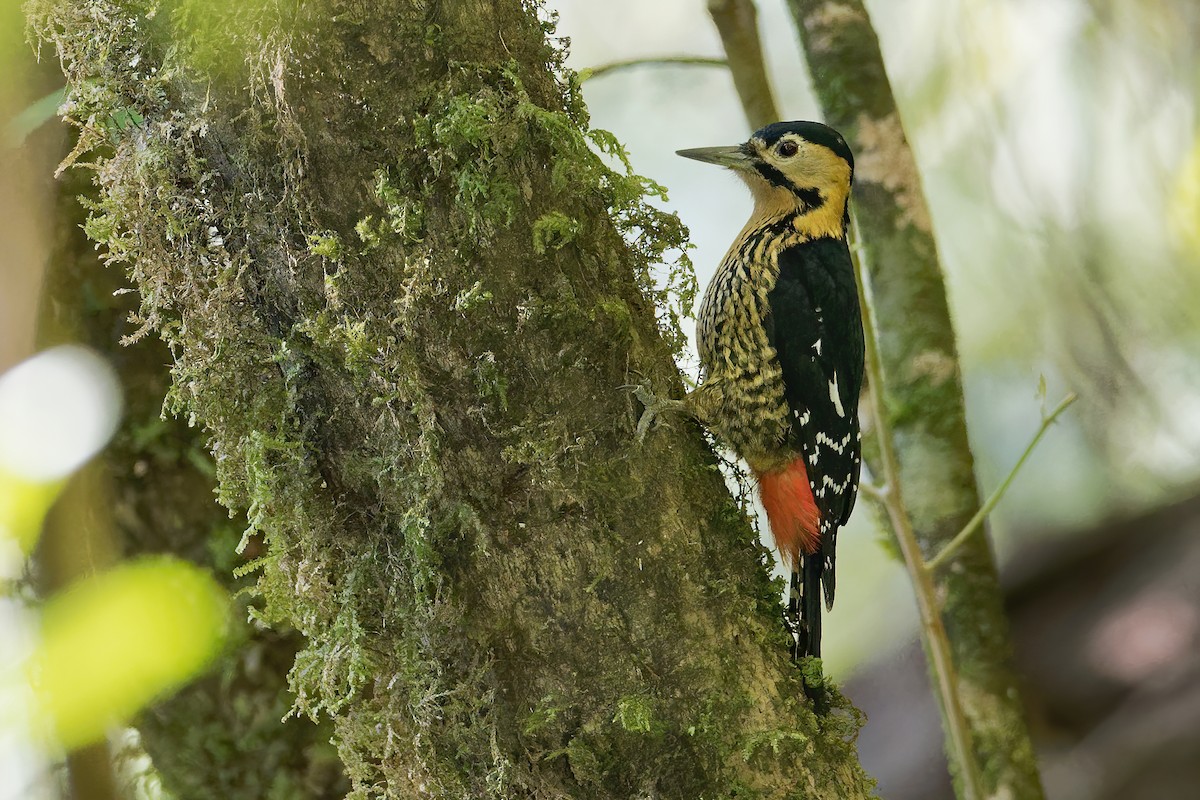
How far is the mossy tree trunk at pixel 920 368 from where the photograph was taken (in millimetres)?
2336

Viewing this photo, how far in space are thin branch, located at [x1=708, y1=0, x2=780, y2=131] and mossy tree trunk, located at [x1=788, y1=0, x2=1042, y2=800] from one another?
0.16 meters

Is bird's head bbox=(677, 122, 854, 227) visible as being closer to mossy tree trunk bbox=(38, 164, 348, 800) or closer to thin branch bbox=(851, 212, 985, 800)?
thin branch bbox=(851, 212, 985, 800)

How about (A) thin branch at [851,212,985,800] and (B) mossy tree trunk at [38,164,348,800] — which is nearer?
(B) mossy tree trunk at [38,164,348,800]

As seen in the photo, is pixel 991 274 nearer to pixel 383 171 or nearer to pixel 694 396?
pixel 694 396

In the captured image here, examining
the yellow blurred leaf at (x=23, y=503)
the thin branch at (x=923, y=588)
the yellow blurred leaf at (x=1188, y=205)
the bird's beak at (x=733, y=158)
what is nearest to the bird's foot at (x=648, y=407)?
the thin branch at (x=923, y=588)

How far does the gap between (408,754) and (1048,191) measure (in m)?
3.09

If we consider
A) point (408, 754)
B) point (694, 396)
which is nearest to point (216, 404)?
point (408, 754)

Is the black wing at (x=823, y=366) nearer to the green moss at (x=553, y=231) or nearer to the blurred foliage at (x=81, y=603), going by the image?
the green moss at (x=553, y=231)

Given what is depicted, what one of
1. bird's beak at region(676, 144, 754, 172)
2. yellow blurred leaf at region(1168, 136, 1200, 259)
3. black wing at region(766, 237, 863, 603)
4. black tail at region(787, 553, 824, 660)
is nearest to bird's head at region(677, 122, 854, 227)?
bird's beak at region(676, 144, 754, 172)

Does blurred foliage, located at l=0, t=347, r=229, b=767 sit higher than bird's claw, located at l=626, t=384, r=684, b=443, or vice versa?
blurred foliage, located at l=0, t=347, r=229, b=767

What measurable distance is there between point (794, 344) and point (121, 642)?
1.38 meters

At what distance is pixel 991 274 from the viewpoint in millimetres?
3471

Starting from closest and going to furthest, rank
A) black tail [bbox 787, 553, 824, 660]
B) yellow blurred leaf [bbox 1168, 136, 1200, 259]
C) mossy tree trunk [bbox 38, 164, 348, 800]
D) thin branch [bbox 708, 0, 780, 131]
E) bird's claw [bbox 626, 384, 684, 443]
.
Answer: bird's claw [bbox 626, 384, 684, 443]
black tail [bbox 787, 553, 824, 660]
mossy tree trunk [bbox 38, 164, 348, 800]
thin branch [bbox 708, 0, 780, 131]
yellow blurred leaf [bbox 1168, 136, 1200, 259]

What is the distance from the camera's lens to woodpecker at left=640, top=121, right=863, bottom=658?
5.78 feet
